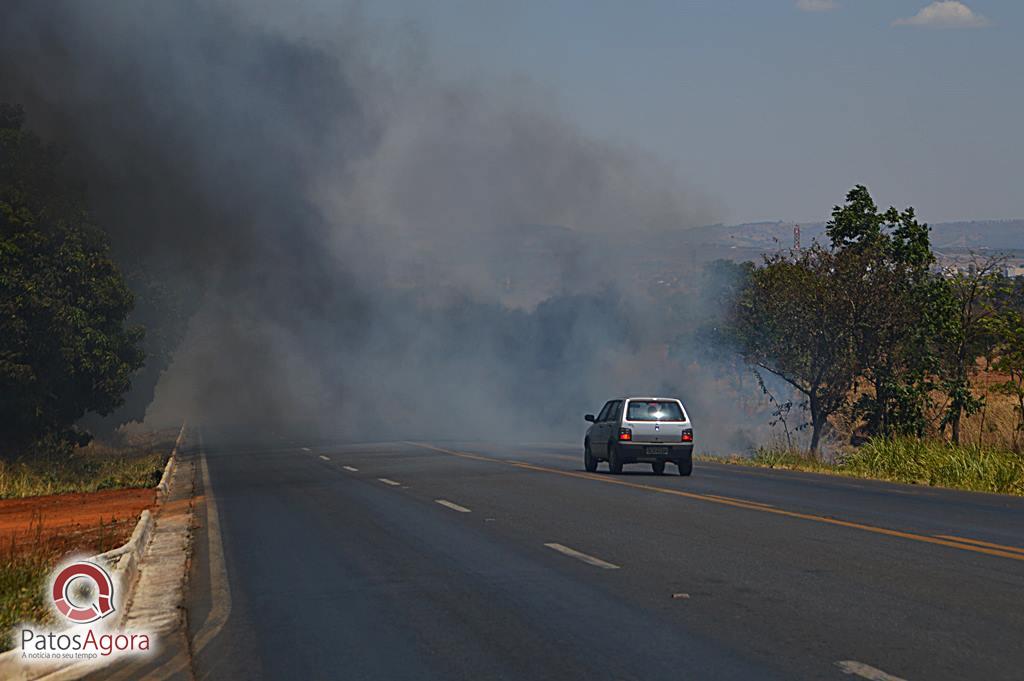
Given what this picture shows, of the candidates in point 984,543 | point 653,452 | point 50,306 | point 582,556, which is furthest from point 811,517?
point 50,306

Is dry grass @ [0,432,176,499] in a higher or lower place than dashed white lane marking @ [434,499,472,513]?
higher

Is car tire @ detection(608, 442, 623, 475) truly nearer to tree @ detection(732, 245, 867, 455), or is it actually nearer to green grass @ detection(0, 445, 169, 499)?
tree @ detection(732, 245, 867, 455)

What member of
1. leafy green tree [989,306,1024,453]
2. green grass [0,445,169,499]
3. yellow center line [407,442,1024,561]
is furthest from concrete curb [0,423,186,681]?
leafy green tree [989,306,1024,453]

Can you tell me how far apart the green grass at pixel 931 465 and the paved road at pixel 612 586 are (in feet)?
8.54

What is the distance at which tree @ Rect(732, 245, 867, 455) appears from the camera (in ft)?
115

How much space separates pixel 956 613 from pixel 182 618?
565cm

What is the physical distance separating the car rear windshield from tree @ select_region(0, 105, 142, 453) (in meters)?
16.9

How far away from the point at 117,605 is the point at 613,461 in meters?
17.2

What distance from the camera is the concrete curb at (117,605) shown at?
24.0ft

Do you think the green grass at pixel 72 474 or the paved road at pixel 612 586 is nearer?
the paved road at pixel 612 586

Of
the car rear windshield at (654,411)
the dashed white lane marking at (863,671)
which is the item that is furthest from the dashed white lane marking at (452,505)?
the dashed white lane marking at (863,671)

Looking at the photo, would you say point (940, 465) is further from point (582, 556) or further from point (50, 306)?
point (50, 306)

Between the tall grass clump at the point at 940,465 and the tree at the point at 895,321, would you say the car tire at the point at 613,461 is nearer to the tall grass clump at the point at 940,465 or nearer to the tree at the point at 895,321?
the tall grass clump at the point at 940,465

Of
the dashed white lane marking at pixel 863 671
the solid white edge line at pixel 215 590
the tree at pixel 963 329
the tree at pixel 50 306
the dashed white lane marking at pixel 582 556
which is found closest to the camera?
the dashed white lane marking at pixel 863 671
